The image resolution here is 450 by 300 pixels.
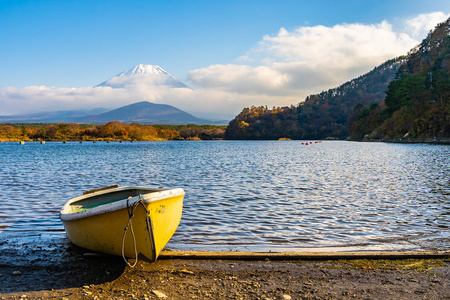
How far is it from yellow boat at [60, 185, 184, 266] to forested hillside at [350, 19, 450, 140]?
10944cm

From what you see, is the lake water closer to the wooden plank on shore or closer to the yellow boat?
the wooden plank on shore

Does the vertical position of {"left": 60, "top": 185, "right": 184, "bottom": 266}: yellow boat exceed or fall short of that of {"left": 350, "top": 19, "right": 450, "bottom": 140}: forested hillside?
it falls short

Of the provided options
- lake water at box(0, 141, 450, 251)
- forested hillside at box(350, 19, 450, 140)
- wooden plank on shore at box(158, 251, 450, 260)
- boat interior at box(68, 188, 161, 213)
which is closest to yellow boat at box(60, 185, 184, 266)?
wooden plank on shore at box(158, 251, 450, 260)

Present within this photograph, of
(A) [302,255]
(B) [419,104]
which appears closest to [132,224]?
(A) [302,255]

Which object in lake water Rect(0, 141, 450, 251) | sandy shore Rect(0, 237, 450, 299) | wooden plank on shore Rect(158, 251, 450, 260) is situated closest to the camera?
sandy shore Rect(0, 237, 450, 299)

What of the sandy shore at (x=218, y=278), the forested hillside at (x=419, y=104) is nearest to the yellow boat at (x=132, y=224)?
the sandy shore at (x=218, y=278)

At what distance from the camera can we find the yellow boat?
7746 millimetres

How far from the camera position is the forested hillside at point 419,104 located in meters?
107

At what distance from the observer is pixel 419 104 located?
383 feet

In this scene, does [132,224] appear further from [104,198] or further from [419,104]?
[419,104]

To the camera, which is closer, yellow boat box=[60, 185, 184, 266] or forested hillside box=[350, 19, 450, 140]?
yellow boat box=[60, 185, 184, 266]

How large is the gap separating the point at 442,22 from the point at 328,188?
616 feet

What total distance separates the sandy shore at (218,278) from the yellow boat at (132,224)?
0.45 meters

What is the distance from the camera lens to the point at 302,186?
2411cm
